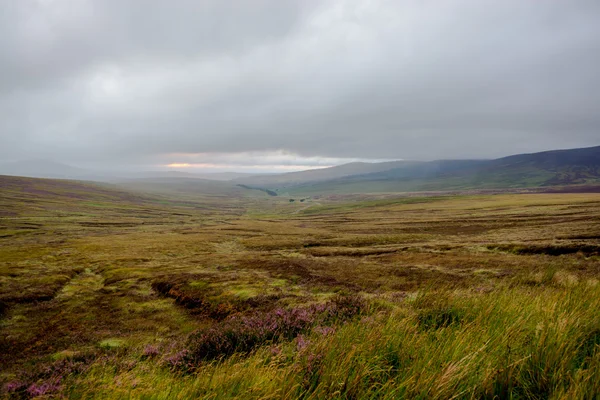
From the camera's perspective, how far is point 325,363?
14.7 feet

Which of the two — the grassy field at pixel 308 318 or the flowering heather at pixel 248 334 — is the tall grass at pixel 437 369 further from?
the flowering heather at pixel 248 334

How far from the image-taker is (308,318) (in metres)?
11.7

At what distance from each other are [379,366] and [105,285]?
133 feet

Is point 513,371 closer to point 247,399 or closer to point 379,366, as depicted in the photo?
point 379,366

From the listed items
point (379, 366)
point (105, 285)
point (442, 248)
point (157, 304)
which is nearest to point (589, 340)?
point (379, 366)

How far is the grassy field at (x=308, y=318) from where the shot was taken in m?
3.95

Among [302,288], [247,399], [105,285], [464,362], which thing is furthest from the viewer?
[105,285]

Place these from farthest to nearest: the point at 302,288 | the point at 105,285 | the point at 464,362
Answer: the point at 105,285 → the point at 302,288 → the point at 464,362

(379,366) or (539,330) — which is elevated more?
(539,330)

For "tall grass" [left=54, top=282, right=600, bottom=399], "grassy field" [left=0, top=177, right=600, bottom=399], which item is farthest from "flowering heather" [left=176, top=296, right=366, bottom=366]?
"tall grass" [left=54, top=282, right=600, bottom=399]

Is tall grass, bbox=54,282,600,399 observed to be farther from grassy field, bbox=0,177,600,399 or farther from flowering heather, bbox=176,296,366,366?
flowering heather, bbox=176,296,366,366

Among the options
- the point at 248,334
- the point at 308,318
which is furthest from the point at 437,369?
the point at 308,318

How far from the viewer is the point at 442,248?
5212 centimetres

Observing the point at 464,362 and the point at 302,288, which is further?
the point at 302,288
